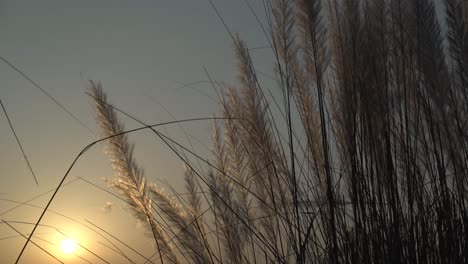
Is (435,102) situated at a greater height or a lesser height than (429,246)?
greater

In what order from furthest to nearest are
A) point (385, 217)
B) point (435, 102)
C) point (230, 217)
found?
1. point (230, 217)
2. point (435, 102)
3. point (385, 217)

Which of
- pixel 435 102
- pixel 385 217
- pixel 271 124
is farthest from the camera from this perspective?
pixel 271 124

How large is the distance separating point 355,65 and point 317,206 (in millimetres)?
611

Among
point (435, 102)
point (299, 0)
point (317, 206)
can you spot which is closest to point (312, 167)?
point (317, 206)

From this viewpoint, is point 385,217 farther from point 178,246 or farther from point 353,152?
point 178,246

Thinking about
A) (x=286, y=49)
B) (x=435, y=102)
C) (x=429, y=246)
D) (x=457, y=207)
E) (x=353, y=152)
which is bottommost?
(x=429, y=246)

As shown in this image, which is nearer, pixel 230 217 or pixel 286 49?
pixel 286 49

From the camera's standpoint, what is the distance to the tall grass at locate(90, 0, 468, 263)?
1.74 meters

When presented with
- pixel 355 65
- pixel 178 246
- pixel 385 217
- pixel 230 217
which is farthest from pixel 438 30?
pixel 178 246

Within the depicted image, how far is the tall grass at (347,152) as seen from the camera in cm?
174

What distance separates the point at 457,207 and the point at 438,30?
0.72 metres

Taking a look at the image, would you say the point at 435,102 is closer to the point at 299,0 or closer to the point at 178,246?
the point at 299,0

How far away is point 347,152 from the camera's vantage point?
1.99 m

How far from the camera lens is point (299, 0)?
1.93 meters
